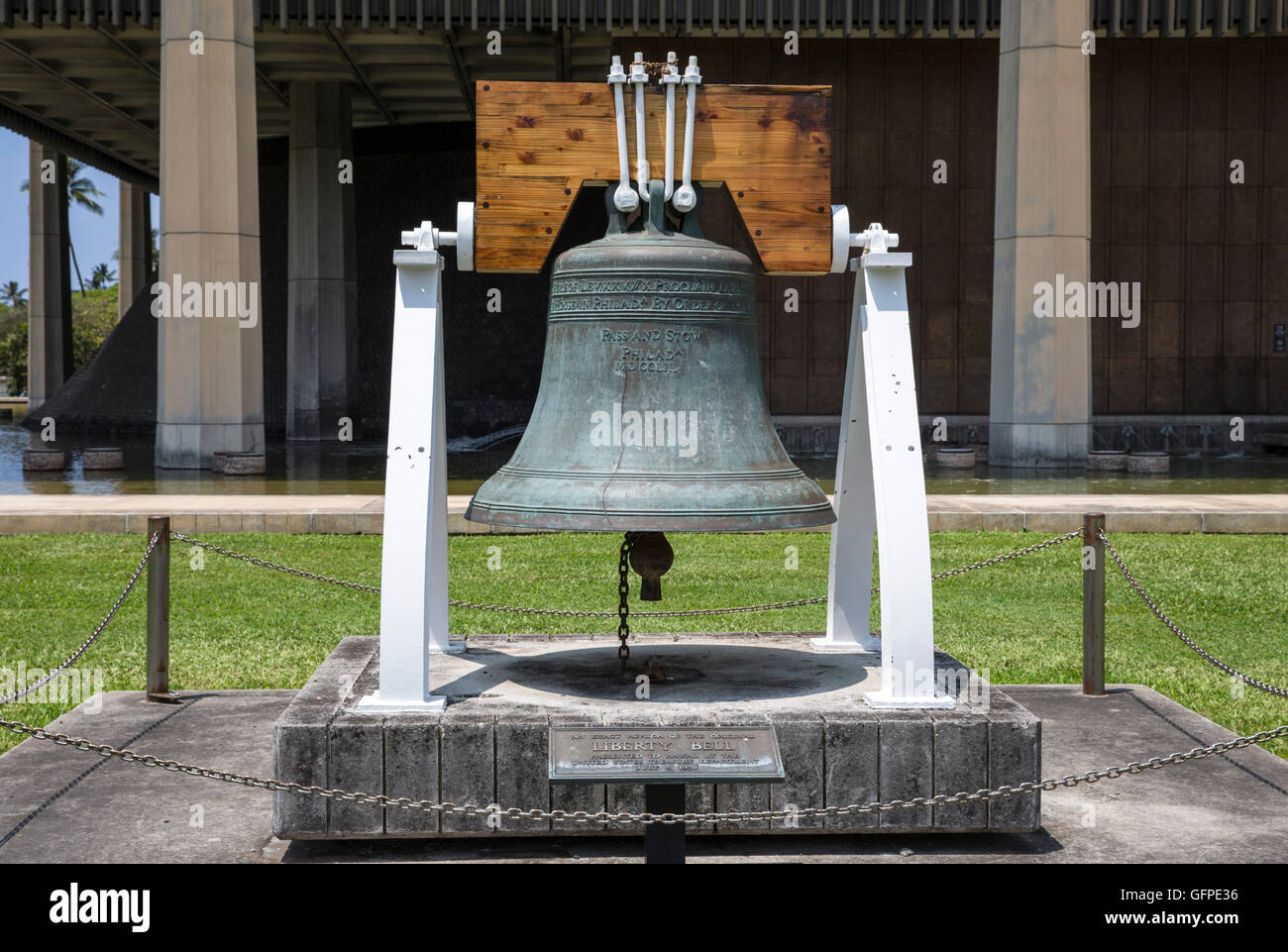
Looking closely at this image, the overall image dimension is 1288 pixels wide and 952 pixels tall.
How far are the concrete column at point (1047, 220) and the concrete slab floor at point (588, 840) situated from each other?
13.8 m

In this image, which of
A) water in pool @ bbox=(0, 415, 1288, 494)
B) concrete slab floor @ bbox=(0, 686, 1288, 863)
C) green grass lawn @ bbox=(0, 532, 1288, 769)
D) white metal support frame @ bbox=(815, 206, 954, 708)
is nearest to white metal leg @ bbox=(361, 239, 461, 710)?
concrete slab floor @ bbox=(0, 686, 1288, 863)

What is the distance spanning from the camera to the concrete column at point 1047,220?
20.0 m

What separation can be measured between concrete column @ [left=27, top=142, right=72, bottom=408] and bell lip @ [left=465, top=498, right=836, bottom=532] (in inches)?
1651

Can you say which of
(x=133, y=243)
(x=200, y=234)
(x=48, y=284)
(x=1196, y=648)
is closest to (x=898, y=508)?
(x=1196, y=648)

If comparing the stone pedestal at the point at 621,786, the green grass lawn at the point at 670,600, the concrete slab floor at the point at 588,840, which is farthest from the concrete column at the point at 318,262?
the stone pedestal at the point at 621,786

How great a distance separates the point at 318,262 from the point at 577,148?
24.8 meters

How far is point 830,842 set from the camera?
16.8 feet

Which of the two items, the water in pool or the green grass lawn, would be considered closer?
the green grass lawn

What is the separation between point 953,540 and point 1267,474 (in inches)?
335

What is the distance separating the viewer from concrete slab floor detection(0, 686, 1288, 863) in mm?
4953

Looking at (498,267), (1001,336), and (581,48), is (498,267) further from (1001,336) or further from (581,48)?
(581,48)

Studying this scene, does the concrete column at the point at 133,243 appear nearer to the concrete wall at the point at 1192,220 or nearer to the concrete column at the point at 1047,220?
the concrete wall at the point at 1192,220

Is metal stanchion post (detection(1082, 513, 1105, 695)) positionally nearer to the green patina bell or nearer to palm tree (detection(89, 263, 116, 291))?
the green patina bell

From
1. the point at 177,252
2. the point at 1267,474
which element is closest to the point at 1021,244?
the point at 1267,474
